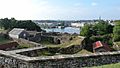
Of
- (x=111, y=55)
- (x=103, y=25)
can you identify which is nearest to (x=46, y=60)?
(x=111, y=55)

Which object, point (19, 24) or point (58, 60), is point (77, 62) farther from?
point (19, 24)

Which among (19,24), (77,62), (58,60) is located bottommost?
(19,24)

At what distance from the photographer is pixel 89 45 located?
47.0m

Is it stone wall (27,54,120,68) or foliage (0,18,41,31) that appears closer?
stone wall (27,54,120,68)

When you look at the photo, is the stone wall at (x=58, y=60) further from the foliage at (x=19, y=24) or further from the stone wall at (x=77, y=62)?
the foliage at (x=19, y=24)

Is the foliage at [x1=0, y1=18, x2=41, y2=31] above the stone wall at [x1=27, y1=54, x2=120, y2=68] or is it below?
below

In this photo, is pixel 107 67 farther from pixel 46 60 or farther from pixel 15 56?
pixel 15 56

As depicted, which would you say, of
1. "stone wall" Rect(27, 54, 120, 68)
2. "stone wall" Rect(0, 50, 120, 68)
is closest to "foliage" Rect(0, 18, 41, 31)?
"stone wall" Rect(0, 50, 120, 68)

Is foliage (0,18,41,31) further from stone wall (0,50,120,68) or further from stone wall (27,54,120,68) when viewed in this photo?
stone wall (27,54,120,68)

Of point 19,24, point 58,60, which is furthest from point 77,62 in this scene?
point 19,24

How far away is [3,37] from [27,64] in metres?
51.2

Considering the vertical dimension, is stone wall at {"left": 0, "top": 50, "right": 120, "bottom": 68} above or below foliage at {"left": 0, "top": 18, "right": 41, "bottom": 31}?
above

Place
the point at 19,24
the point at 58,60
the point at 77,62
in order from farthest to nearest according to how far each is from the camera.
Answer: the point at 19,24, the point at 77,62, the point at 58,60

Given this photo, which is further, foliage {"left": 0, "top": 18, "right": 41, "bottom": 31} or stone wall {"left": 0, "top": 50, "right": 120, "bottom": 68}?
foliage {"left": 0, "top": 18, "right": 41, "bottom": 31}
